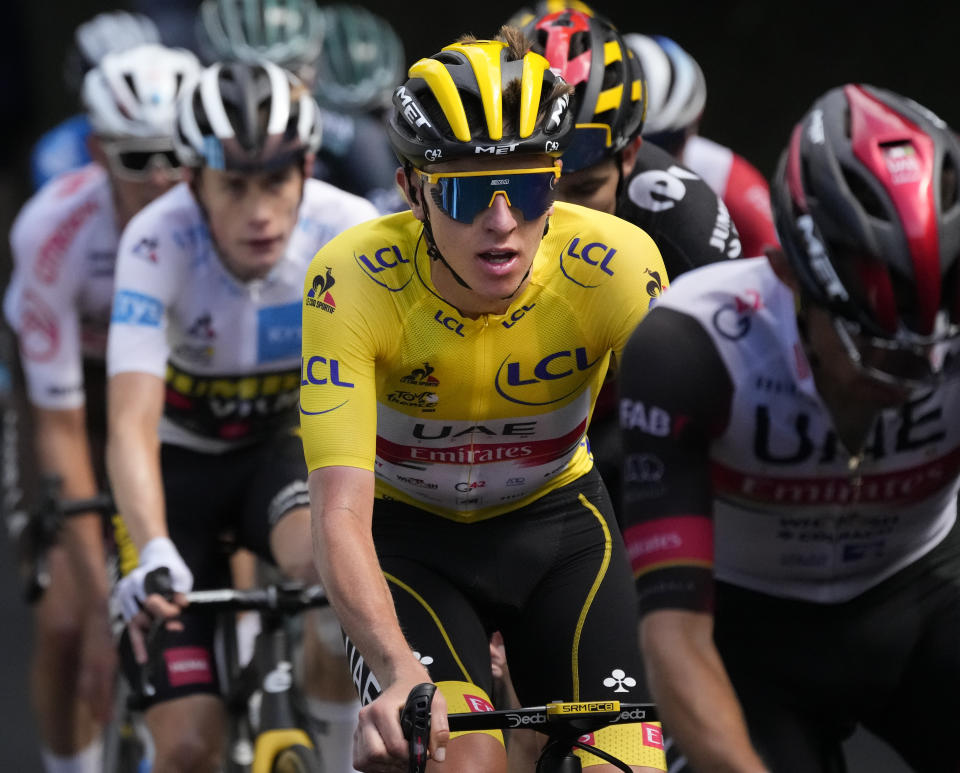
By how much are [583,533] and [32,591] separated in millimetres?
2397

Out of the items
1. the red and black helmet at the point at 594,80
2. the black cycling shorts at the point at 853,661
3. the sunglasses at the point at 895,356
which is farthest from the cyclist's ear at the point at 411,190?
the sunglasses at the point at 895,356

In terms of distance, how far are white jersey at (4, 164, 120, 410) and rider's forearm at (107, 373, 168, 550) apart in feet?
4.76

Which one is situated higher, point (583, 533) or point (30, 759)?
point (583, 533)

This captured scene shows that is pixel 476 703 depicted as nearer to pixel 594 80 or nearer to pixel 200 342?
pixel 594 80

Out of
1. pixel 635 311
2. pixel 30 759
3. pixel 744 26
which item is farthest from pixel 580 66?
pixel 744 26

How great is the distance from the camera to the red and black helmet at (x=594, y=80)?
4633mm

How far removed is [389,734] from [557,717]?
41 centimetres

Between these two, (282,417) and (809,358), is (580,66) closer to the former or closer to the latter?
(282,417)

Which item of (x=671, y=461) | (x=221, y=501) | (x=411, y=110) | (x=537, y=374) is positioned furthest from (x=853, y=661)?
(x=221, y=501)

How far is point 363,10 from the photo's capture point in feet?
47.6

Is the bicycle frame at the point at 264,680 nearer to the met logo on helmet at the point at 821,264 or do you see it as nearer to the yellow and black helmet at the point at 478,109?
the yellow and black helmet at the point at 478,109

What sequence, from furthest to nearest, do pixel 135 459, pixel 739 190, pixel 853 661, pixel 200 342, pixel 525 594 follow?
pixel 739 190 < pixel 200 342 < pixel 135 459 < pixel 525 594 < pixel 853 661

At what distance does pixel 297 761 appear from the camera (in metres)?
4.71

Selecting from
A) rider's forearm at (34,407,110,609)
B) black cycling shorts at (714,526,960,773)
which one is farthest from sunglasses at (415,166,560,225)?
rider's forearm at (34,407,110,609)
